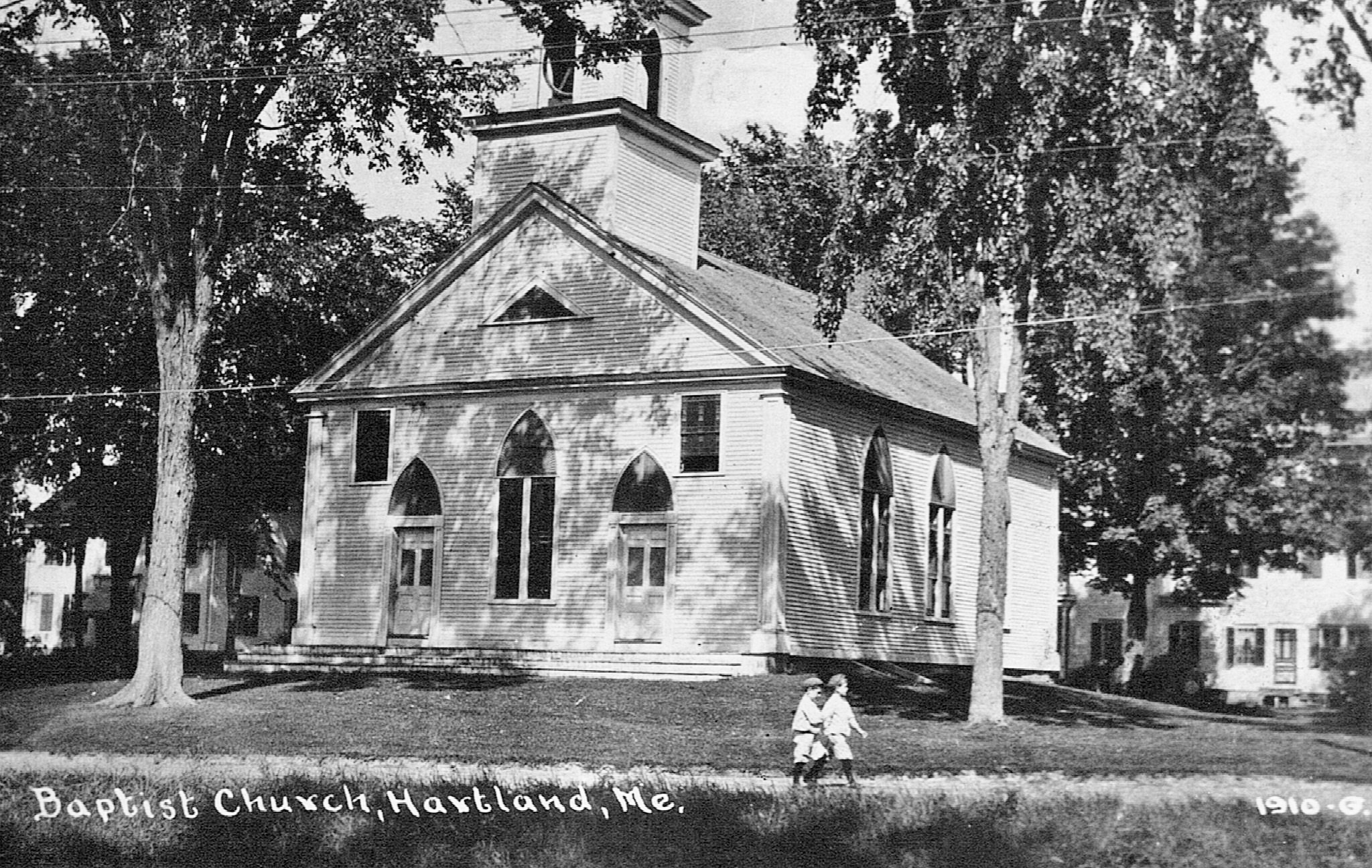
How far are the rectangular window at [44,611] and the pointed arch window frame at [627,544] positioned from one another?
49813 mm

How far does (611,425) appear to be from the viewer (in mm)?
35156

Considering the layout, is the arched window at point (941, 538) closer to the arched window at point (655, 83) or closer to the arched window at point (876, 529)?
the arched window at point (876, 529)

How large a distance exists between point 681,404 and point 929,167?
10.5 metres

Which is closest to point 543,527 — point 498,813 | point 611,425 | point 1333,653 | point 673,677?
point 611,425

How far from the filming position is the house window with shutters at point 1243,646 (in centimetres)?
5000

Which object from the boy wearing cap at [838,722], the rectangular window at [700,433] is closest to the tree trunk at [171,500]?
the rectangular window at [700,433]

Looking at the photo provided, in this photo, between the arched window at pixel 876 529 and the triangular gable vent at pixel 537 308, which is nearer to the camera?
the triangular gable vent at pixel 537 308

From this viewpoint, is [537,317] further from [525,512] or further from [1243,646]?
[1243,646]

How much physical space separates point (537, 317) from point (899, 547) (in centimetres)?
930

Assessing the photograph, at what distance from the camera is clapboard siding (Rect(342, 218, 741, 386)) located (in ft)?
114

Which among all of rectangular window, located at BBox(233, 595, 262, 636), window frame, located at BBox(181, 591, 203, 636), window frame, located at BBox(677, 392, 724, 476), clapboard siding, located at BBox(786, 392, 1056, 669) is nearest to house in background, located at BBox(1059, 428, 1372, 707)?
clapboard siding, located at BBox(786, 392, 1056, 669)

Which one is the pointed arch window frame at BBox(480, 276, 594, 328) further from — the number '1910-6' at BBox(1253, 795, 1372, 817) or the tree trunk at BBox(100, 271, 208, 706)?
the number '1910-6' at BBox(1253, 795, 1372, 817)

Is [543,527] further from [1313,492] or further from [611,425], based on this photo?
[1313,492]

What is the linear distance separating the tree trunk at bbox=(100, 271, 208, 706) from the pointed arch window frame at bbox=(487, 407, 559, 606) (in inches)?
293
